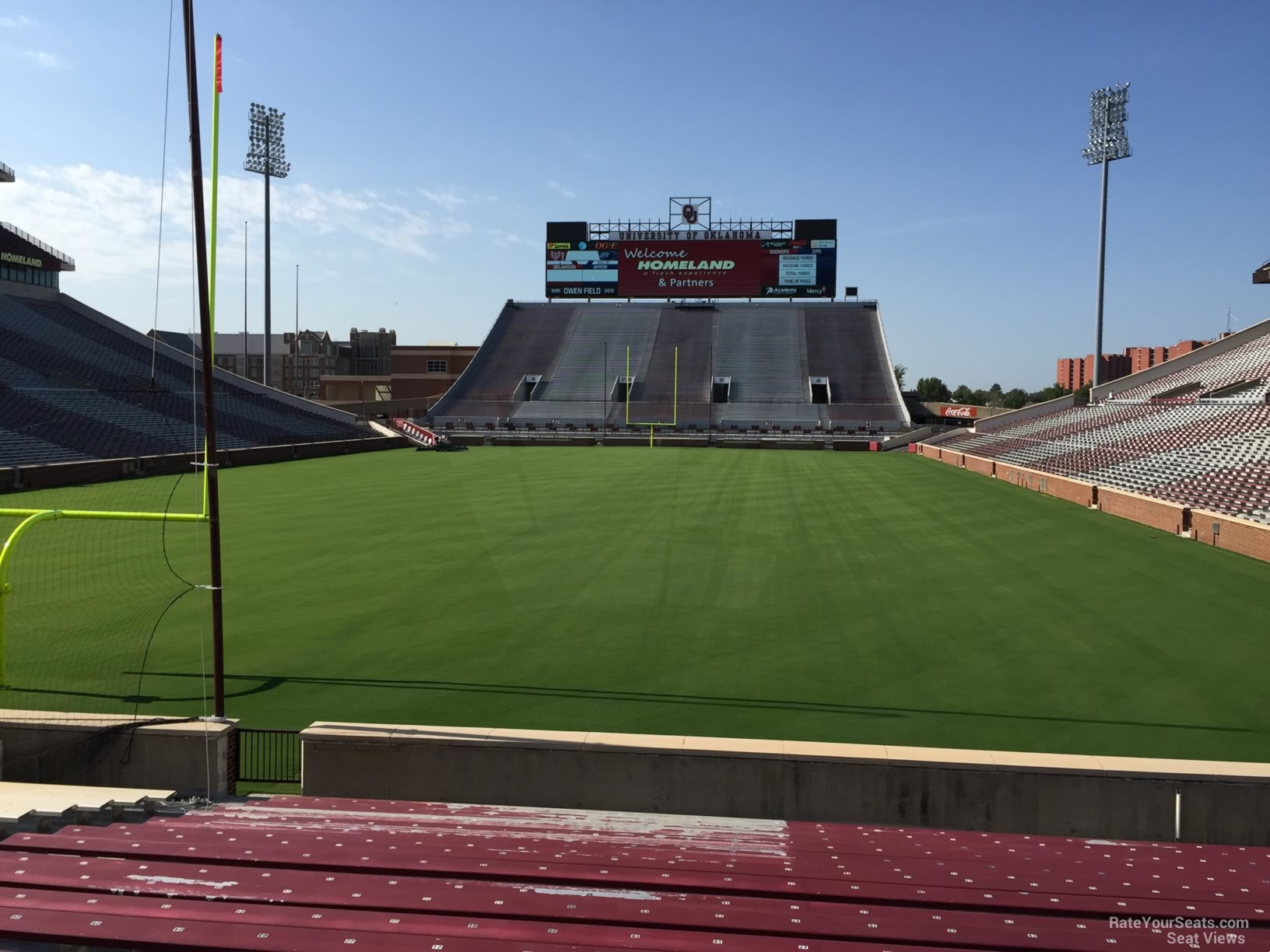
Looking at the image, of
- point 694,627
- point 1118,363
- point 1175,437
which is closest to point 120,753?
point 694,627

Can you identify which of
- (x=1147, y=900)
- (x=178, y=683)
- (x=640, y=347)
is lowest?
(x=178, y=683)

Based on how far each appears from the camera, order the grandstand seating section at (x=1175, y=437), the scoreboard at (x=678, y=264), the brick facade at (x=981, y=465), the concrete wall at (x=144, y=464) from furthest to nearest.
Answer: the scoreboard at (x=678, y=264), the brick facade at (x=981, y=465), the concrete wall at (x=144, y=464), the grandstand seating section at (x=1175, y=437)

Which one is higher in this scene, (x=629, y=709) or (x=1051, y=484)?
(x=1051, y=484)

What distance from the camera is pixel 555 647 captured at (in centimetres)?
1178

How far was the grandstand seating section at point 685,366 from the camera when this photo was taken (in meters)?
67.6

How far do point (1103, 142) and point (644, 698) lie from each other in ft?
178

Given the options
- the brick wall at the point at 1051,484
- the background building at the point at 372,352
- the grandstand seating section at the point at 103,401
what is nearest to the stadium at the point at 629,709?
the brick wall at the point at 1051,484

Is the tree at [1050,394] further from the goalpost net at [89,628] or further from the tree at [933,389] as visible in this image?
the goalpost net at [89,628]

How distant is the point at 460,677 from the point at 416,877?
19.4ft

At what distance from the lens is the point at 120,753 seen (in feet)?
24.3

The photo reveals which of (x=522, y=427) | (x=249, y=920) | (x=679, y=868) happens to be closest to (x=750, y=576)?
(x=679, y=868)

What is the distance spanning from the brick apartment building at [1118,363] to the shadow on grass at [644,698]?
11802cm

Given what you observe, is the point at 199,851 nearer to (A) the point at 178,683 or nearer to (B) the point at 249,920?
(B) the point at 249,920

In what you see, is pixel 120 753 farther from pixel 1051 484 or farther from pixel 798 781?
pixel 1051 484
